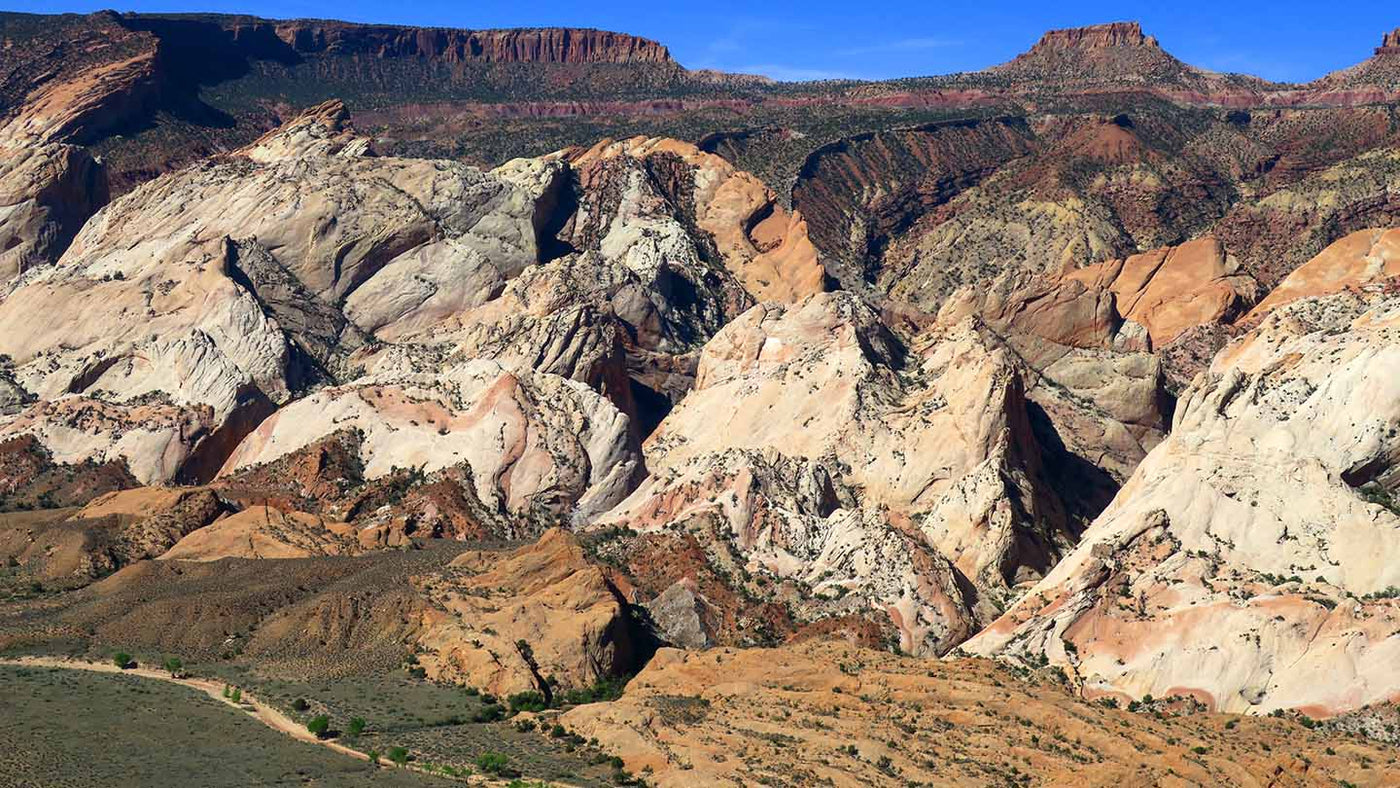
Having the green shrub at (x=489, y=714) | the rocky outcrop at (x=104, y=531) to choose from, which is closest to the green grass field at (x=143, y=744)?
the green shrub at (x=489, y=714)

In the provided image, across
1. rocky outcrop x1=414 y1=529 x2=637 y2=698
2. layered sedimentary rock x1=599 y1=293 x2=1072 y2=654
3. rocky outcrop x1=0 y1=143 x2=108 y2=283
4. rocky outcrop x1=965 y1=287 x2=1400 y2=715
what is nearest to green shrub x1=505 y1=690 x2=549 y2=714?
rocky outcrop x1=414 y1=529 x2=637 y2=698

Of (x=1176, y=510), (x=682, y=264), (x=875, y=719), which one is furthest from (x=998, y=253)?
(x=875, y=719)

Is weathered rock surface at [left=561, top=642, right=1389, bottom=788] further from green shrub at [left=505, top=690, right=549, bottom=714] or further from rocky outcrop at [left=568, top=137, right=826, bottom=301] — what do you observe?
rocky outcrop at [left=568, top=137, right=826, bottom=301]

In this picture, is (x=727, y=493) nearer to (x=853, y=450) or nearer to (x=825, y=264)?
(x=853, y=450)

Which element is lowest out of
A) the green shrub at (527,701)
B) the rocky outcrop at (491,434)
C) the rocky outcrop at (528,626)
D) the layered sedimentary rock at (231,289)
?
the green shrub at (527,701)

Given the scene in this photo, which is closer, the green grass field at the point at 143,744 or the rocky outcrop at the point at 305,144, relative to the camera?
the green grass field at the point at 143,744

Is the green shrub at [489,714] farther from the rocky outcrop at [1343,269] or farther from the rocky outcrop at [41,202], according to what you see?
the rocky outcrop at [41,202]

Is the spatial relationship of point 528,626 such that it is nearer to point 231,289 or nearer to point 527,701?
point 527,701
